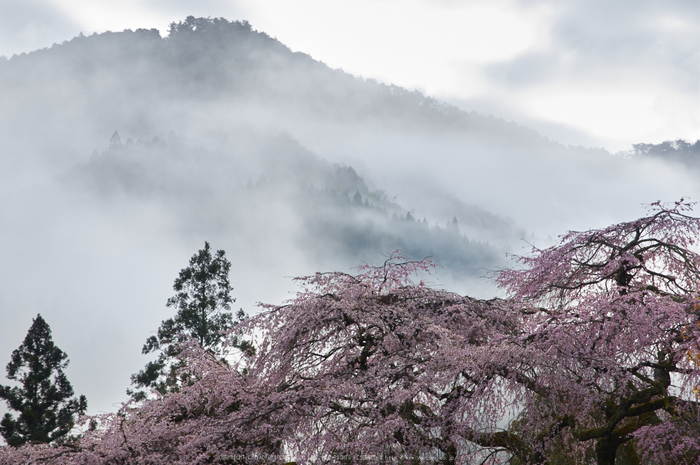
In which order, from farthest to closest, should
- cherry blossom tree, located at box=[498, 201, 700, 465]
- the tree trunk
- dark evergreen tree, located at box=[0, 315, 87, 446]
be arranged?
dark evergreen tree, located at box=[0, 315, 87, 446], the tree trunk, cherry blossom tree, located at box=[498, 201, 700, 465]

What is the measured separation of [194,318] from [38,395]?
876 cm

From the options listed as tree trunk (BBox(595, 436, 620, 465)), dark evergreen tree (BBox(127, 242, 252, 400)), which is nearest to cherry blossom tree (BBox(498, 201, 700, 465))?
tree trunk (BBox(595, 436, 620, 465))

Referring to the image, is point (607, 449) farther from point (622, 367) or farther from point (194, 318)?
point (194, 318)

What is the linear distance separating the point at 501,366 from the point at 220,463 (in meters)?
5.30

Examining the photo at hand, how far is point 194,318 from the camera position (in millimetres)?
32500

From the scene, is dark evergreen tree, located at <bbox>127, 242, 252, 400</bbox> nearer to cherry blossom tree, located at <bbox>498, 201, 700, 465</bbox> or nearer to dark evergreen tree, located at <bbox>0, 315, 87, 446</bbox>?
dark evergreen tree, located at <bbox>0, 315, 87, 446</bbox>

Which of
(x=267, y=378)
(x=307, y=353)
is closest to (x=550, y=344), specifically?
(x=307, y=353)

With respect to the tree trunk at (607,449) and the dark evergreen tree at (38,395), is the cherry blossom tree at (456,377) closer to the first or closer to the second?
the tree trunk at (607,449)

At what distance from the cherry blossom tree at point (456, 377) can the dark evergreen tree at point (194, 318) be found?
18839 mm

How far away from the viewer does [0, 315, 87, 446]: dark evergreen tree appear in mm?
29281

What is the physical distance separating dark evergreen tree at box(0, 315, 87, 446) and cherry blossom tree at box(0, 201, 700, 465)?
743 inches

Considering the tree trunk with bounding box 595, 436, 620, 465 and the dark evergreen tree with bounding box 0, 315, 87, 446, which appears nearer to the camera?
the tree trunk with bounding box 595, 436, 620, 465

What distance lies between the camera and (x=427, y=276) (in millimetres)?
15984

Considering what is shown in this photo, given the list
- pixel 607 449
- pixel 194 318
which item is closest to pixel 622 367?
pixel 607 449
